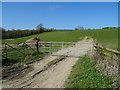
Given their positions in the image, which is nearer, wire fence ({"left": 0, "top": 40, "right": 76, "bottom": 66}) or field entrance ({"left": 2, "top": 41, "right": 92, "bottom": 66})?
wire fence ({"left": 0, "top": 40, "right": 76, "bottom": 66})

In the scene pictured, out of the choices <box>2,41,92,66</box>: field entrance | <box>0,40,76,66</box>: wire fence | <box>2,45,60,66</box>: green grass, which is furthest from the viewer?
<box>2,41,92,66</box>: field entrance

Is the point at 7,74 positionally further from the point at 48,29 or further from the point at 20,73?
the point at 48,29

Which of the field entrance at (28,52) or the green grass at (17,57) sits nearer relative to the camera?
the green grass at (17,57)

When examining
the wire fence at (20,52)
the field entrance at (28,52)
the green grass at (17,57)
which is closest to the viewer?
the green grass at (17,57)

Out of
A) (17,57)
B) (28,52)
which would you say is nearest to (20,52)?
(28,52)


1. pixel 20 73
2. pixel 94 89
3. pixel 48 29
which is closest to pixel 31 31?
pixel 48 29

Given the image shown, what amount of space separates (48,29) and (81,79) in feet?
171

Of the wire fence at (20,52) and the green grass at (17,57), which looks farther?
the wire fence at (20,52)

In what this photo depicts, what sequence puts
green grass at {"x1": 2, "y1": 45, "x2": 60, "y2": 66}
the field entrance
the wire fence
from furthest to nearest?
the field entrance
the wire fence
green grass at {"x1": 2, "y1": 45, "x2": 60, "y2": 66}

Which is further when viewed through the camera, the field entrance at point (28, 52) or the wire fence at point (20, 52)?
the field entrance at point (28, 52)

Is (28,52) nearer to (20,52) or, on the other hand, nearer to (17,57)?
(20,52)

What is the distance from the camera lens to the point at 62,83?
5027 mm

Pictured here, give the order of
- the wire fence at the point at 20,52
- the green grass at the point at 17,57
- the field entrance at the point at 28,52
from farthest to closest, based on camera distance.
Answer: the field entrance at the point at 28,52 → the wire fence at the point at 20,52 → the green grass at the point at 17,57

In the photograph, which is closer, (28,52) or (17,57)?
(17,57)
